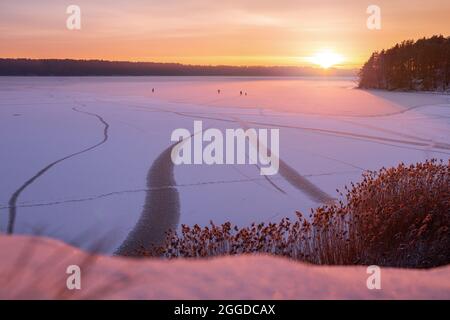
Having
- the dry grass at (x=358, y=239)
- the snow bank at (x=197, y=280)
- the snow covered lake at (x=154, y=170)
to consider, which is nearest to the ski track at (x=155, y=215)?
the snow covered lake at (x=154, y=170)

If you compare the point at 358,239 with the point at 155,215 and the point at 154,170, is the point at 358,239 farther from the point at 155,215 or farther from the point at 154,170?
the point at 154,170

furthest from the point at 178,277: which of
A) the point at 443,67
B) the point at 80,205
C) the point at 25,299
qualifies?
the point at 443,67

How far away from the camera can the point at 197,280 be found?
3801 mm

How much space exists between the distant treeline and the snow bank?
159ft

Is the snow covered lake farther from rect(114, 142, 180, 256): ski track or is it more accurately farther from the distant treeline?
the distant treeline

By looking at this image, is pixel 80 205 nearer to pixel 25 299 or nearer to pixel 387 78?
pixel 25 299

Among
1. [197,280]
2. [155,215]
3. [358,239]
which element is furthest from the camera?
[155,215]

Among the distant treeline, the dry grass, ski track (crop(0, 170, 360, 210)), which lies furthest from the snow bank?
the distant treeline

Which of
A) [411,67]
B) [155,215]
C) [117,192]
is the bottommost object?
[155,215]

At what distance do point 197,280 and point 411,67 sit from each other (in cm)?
5431

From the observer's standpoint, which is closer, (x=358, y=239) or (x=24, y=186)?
(x=358, y=239)

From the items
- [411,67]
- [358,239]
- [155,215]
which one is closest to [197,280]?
[358,239]

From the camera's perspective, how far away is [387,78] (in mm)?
53844

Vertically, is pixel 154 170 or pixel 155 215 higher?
pixel 154 170
